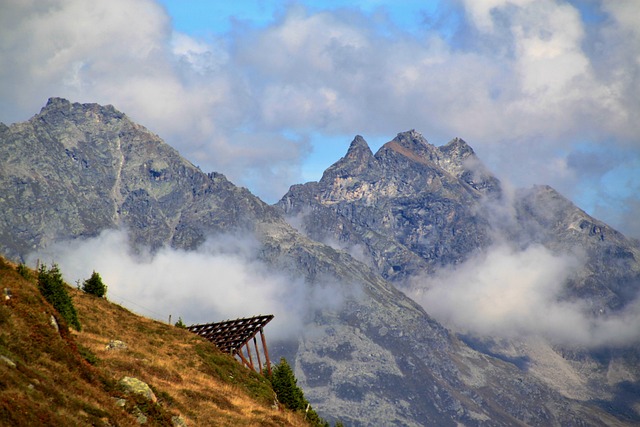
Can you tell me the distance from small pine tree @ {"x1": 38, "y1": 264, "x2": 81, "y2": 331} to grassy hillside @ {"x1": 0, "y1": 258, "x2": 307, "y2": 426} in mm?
1465

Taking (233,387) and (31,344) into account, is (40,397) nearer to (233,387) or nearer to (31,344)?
(31,344)

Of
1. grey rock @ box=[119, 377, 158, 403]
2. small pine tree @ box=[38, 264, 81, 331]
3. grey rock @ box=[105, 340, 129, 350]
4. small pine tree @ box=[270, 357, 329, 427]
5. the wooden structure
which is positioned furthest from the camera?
the wooden structure

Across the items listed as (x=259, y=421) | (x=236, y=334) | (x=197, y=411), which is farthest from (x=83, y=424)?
(x=236, y=334)

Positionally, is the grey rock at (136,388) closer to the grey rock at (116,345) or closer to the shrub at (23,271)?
the shrub at (23,271)

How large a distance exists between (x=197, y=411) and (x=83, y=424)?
1928 centimetres

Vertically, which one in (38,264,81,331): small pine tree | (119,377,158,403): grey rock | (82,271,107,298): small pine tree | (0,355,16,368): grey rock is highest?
(82,271,107,298): small pine tree

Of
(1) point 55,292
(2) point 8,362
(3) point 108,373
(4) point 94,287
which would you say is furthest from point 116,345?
(2) point 8,362

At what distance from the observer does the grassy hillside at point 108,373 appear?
3741 centimetres

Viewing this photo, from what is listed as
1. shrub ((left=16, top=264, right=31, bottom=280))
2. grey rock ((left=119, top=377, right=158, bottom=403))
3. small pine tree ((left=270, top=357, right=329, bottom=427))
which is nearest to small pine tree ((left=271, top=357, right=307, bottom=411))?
small pine tree ((left=270, top=357, right=329, bottom=427))

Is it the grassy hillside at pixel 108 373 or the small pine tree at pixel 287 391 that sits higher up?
the small pine tree at pixel 287 391

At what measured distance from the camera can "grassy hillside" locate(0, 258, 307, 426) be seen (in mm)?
37406

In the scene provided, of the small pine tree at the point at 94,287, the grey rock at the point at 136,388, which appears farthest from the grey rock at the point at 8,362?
the small pine tree at the point at 94,287

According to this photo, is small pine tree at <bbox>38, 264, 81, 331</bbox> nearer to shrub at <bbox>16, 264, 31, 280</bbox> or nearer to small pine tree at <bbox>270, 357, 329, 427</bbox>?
shrub at <bbox>16, 264, 31, 280</bbox>

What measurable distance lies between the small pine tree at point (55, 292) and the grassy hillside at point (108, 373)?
146 centimetres
